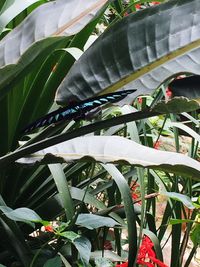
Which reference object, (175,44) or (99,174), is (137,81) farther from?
(99,174)

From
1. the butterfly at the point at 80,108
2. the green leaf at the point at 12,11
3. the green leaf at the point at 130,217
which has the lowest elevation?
the green leaf at the point at 130,217

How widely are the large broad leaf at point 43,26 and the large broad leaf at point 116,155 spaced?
15 cm

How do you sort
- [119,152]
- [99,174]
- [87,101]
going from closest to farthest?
[87,101]
[119,152]
[99,174]

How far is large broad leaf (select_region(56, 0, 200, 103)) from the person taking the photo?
717 millimetres

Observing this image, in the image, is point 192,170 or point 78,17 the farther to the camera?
point 78,17

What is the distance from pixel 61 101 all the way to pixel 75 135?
56 mm

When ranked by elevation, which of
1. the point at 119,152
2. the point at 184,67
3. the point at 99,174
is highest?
the point at 184,67

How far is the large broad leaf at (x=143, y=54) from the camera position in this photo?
72cm

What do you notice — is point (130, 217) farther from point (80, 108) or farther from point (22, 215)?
point (80, 108)

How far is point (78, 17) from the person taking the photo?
878 mm

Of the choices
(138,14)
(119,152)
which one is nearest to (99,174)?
(119,152)

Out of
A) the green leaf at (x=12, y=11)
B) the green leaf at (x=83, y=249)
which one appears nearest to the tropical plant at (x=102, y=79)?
the green leaf at (x=83, y=249)

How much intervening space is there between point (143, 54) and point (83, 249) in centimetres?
35

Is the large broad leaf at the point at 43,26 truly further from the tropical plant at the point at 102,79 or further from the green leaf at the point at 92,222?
the green leaf at the point at 92,222
